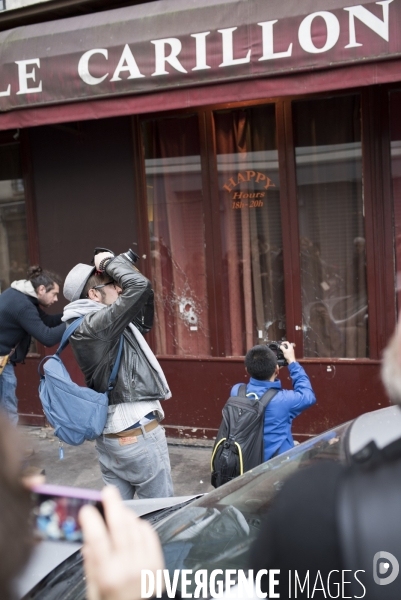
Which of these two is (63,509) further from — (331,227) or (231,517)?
(331,227)

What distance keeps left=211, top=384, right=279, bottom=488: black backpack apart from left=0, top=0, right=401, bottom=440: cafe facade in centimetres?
246

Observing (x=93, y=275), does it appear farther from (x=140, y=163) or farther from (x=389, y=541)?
(x=140, y=163)

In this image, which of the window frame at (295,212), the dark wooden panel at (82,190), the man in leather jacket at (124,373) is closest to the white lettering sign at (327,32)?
the window frame at (295,212)

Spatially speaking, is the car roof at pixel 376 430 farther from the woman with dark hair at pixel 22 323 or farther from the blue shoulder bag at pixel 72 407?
the woman with dark hair at pixel 22 323

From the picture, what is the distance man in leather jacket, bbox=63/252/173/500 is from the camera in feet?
10.8

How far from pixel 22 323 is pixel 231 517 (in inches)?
127

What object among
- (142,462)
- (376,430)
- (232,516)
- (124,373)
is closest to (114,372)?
(124,373)

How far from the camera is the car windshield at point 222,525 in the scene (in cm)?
211

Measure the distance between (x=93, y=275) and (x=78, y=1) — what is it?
378 cm

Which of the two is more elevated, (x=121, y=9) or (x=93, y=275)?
(x=121, y=9)

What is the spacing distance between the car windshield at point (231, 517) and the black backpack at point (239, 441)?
0.68 m

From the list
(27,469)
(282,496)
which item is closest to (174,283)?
(282,496)

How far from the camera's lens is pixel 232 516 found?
2.37 meters

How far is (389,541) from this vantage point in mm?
1611
